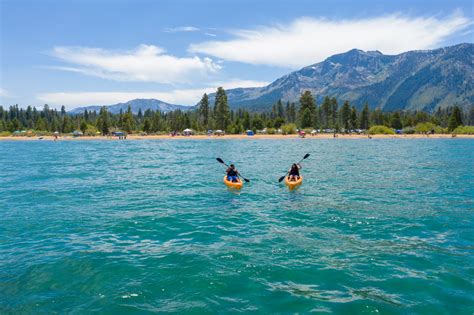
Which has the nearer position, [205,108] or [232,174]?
[232,174]

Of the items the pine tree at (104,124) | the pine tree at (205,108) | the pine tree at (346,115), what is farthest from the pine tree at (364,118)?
the pine tree at (104,124)

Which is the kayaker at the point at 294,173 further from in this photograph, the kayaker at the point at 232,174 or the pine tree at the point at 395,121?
the pine tree at the point at 395,121

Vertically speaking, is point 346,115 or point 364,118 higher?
point 346,115

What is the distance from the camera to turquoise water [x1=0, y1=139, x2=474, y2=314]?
9.59m

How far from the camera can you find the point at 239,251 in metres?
13.2

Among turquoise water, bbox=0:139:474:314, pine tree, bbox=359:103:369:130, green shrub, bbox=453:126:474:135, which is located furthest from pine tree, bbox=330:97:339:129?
turquoise water, bbox=0:139:474:314

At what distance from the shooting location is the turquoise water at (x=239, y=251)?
9.59 metres

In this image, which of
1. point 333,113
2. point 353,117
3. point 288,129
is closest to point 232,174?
point 288,129

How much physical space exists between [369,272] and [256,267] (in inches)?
143

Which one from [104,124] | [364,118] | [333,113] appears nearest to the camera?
[104,124]

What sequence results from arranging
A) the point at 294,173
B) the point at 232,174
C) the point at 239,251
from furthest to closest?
the point at 294,173 → the point at 232,174 → the point at 239,251

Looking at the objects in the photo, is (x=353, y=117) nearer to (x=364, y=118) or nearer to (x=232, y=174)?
(x=364, y=118)

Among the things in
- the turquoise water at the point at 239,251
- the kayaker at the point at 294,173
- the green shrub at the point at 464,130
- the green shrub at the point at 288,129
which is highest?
the green shrub at the point at 288,129

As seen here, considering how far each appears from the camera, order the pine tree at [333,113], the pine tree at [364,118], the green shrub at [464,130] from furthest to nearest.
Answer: the pine tree at [333,113], the pine tree at [364,118], the green shrub at [464,130]
